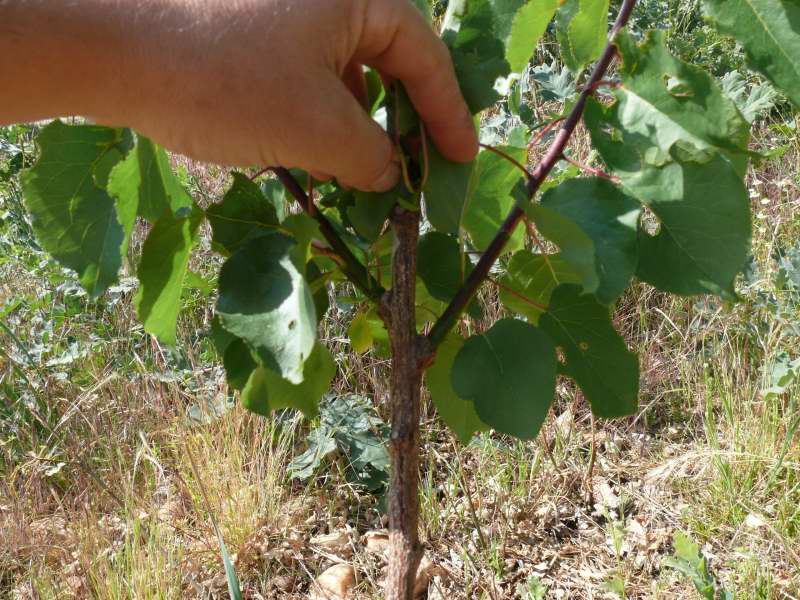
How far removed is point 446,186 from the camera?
79cm

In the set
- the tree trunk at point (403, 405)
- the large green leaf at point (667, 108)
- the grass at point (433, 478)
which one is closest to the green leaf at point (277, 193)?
the tree trunk at point (403, 405)

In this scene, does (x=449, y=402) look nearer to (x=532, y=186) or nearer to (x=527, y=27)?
(x=532, y=186)

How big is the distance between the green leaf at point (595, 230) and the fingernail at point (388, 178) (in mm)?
158

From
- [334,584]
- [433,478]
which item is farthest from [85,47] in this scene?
[433,478]

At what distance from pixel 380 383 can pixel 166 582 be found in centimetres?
86

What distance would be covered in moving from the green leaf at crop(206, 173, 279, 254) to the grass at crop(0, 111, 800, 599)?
1066 mm

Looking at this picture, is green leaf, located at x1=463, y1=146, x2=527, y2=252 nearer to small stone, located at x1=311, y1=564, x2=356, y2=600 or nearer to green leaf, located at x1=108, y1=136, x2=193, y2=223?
green leaf, located at x1=108, y1=136, x2=193, y2=223

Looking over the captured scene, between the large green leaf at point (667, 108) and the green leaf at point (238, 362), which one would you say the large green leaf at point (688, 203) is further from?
the green leaf at point (238, 362)

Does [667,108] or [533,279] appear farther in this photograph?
[533,279]

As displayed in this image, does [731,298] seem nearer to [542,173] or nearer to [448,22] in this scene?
[542,173]

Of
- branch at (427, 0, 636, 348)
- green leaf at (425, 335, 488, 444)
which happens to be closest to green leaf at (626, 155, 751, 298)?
branch at (427, 0, 636, 348)

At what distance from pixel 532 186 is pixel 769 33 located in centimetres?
26

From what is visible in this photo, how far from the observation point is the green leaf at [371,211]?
0.79 m

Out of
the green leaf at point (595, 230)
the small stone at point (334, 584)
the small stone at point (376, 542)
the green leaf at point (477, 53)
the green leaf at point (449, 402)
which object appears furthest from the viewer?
the small stone at point (376, 542)
